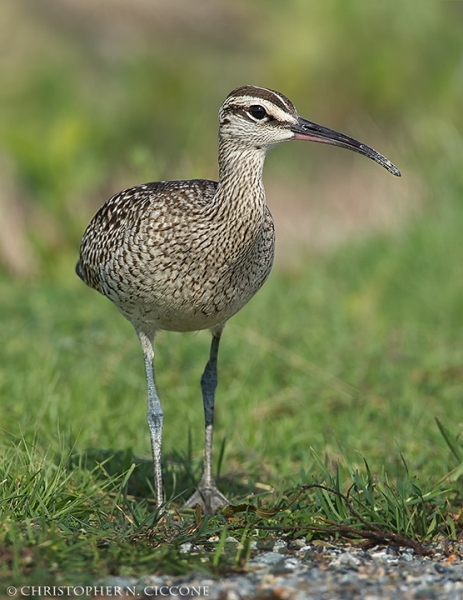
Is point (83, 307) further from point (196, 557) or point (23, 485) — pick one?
point (196, 557)

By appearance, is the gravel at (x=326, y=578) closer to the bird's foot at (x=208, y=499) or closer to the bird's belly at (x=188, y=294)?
the bird's foot at (x=208, y=499)

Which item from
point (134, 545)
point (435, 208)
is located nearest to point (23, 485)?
point (134, 545)

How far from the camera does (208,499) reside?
225 inches

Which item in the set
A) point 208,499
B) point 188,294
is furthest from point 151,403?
point 188,294

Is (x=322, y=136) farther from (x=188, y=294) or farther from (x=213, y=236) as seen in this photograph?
(x=188, y=294)

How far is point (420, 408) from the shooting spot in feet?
23.8

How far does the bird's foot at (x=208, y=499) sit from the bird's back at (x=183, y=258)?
3.07ft

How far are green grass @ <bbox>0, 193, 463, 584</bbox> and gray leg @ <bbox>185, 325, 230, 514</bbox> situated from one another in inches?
6.3

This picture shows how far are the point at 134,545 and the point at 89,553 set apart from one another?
0.30m

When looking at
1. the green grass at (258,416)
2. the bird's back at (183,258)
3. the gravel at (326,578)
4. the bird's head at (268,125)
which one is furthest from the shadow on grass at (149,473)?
the bird's head at (268,125)

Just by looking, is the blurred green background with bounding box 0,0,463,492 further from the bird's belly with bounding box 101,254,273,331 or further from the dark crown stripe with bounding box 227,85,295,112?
the dark crown stripe with bounding box 227,85,295,112

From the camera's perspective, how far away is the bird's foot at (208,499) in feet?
18.5

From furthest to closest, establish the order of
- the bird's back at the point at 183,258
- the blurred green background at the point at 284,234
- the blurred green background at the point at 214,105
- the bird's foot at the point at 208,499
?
the blurred green background at the point at 214,105 → the blurred green background at the point at 284,234 → the bird's foot at the point at 208,499 → the bird's back at the point at 183,258

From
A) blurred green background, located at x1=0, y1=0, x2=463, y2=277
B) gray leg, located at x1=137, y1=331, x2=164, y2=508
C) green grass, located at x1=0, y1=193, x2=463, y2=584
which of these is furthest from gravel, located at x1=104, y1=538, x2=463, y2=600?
blurred green background, located at x1=0, y1=0, x2=463, y2=277
